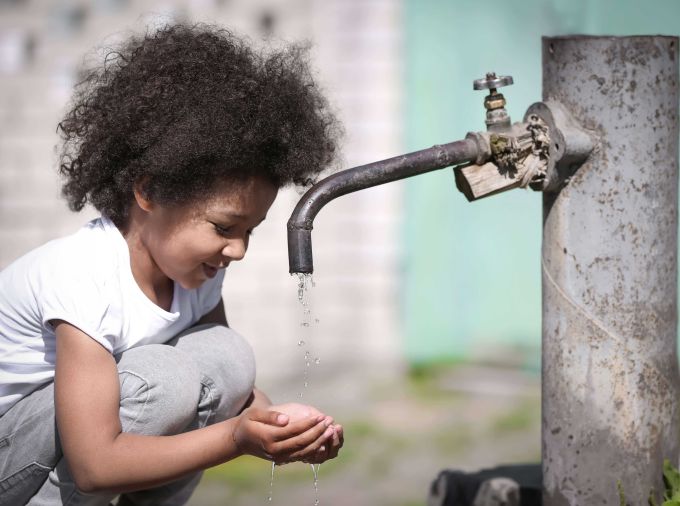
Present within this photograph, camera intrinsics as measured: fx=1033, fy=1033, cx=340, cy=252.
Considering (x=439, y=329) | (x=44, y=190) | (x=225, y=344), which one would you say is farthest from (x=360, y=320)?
(x=225, y=344)

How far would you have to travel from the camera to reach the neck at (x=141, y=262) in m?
2.21

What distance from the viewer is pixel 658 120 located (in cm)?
210

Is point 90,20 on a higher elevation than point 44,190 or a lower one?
higher

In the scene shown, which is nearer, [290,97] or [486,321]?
[290,97]

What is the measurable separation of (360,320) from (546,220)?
2604 mm

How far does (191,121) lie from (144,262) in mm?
338

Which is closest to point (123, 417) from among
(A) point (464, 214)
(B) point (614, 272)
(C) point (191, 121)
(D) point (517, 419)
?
(C) point (191, 121)

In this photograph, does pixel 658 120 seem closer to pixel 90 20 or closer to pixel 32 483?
pixel 32 483

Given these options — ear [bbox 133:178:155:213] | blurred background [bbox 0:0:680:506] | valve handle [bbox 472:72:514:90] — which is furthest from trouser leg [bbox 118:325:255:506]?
blurred background [bbox 0:0:680:506]

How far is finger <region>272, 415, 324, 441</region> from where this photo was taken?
187 centimetres

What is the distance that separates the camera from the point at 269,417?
6.15ft

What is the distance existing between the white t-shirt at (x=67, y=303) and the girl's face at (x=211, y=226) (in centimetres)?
11

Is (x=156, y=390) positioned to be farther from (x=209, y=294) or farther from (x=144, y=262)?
(x=209, y=294)

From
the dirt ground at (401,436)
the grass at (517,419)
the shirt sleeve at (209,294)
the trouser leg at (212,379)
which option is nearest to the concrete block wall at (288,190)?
the dirt ground at (401,436)
